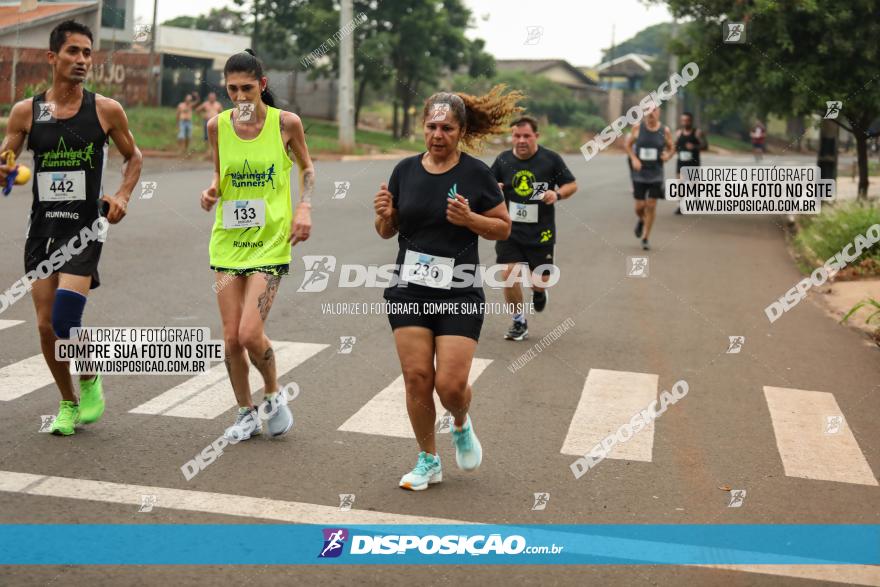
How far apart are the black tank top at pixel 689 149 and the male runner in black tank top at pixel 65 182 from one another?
18.1m

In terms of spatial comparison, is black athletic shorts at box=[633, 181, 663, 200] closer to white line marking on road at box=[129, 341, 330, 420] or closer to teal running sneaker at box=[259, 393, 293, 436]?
white line marking on road at box=[129, 341, 330, 420]

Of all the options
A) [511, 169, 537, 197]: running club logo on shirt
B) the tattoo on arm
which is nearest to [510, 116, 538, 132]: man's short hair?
[511, 169, 537, 197]: running club logo on shirt

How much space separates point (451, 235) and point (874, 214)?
12396 mm

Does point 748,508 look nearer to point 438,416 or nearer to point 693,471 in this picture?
point 693,471

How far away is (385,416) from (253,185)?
1.87 meters

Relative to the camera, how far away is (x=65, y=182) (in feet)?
21.7

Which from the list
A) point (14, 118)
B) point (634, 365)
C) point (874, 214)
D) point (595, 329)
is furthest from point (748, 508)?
point (874, 214)

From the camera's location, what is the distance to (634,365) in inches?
382

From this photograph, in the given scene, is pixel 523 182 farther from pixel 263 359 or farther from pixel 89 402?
pixel 89 402

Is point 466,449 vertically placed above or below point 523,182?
below

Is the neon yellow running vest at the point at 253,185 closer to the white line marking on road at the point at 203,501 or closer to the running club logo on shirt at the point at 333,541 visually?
the white line marking on road at the point at 203,501

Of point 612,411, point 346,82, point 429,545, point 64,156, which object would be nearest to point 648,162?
point 612,411

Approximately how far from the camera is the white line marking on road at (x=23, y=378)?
7828mm

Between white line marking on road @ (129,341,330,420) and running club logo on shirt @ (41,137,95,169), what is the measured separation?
1.71 m
